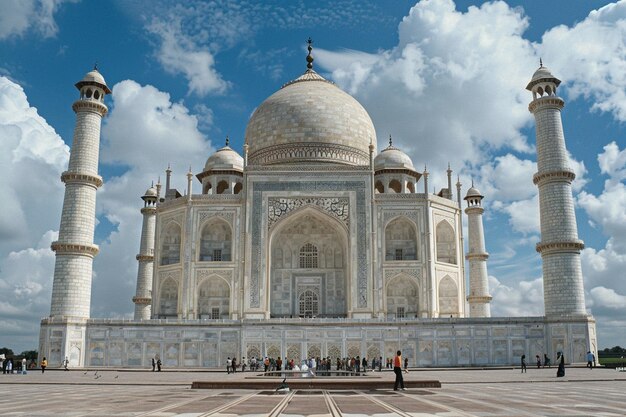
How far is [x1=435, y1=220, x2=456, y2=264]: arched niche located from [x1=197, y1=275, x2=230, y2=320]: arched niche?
9615mm

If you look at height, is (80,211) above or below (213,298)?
above

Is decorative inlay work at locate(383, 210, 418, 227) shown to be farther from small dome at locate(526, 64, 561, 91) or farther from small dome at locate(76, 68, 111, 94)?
small dome at locate(76, 68, 111, 94)

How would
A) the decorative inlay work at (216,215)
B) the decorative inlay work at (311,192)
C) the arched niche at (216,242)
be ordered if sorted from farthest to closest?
the arched niche at (216,242), the decorative inlay work at (216,215), the decorative inlay work at (311,192)

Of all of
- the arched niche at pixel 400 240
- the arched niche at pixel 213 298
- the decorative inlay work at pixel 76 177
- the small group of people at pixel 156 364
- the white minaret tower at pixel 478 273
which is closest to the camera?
the small group of people at pixel 156 364

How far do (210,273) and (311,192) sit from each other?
5529 millimetres

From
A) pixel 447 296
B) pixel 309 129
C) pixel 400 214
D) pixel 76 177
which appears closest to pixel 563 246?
pixel 447 296

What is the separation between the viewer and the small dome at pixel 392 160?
1230 inches

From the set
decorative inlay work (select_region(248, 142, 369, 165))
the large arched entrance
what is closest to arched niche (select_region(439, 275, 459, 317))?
the large arched entrance

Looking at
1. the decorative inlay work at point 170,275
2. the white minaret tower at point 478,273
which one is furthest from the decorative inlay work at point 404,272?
the decorative inlay work at point 170,275

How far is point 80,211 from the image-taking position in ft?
78.6

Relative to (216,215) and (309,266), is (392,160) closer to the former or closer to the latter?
(309,266)

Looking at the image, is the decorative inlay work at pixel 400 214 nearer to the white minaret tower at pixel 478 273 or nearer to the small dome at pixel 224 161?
the white minaret tower at pixel 478 273

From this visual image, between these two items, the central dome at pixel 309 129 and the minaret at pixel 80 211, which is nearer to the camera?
the minaret at pixel 80 211

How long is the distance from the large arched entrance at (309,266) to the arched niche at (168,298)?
167 inches
